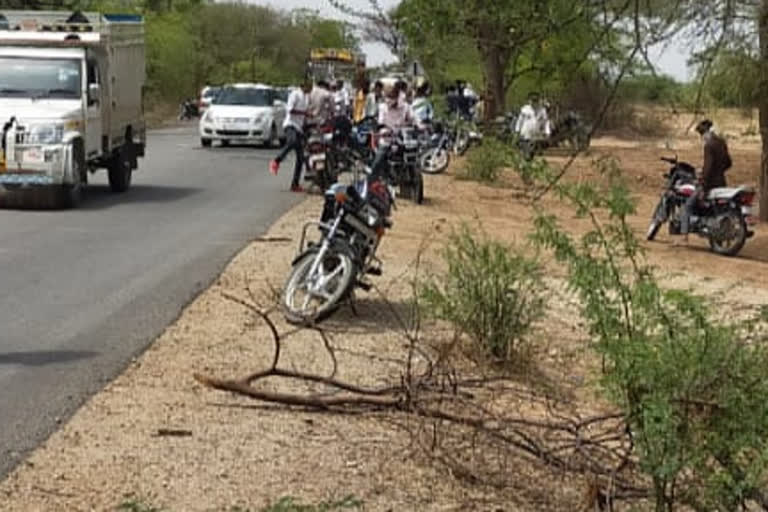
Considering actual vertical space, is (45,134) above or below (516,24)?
below

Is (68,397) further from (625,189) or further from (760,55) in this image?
(760,55)

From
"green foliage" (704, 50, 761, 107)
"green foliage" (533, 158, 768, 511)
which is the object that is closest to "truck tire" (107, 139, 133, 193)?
"green foliage" (704, 50, 761, 107)

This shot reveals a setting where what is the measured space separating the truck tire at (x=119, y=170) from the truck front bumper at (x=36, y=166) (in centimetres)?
304

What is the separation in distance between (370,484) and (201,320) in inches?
171

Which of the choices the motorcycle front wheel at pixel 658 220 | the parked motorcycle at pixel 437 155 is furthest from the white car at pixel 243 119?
the motorcycle front wheel at pixel 658 220

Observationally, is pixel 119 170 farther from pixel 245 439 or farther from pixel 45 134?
pixel 245 439

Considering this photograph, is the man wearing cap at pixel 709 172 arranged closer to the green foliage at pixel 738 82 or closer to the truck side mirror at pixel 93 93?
the green foliage at pixel 738 82

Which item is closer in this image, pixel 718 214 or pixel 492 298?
pixel 492 298

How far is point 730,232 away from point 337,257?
36.6 ft

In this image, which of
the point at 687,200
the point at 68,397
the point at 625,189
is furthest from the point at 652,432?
the point at 687,200

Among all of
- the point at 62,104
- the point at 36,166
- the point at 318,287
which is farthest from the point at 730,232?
the point at 318,287

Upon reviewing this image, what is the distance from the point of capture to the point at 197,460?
23.1 ft

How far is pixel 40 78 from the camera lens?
20516 mm

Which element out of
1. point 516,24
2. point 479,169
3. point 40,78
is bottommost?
point 479,169
